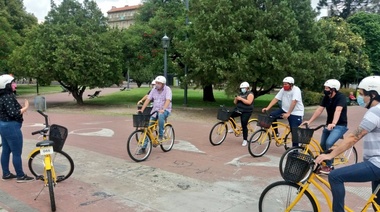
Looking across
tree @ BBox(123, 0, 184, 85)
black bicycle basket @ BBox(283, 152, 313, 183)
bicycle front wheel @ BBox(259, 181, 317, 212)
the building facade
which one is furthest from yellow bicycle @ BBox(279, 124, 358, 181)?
the building facade

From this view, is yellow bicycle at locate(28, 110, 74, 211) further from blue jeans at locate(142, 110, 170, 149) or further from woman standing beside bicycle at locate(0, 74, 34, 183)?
blue jeans at locate(142, 110, 170, 149)

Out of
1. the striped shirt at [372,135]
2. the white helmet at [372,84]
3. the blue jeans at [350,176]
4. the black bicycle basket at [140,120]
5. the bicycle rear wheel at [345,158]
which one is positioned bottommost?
the bicycle rear wheel at [345,158]

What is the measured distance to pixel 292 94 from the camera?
7387 mm

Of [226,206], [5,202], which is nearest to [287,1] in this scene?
[226,206]

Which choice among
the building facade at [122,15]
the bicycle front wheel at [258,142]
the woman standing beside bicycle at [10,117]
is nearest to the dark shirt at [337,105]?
the bicycle front wheel at [258,142]

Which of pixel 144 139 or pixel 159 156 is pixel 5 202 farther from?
pixel 159 156

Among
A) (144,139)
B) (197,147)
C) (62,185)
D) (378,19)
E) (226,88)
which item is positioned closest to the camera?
(62,185)

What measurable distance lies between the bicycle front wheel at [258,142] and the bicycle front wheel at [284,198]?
370cm

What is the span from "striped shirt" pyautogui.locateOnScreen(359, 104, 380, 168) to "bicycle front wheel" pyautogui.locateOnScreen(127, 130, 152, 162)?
4581 millimetres

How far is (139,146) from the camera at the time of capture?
280 inches

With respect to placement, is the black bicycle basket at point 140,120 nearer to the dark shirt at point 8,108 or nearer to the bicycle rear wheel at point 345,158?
the dark shirt at point 8,108

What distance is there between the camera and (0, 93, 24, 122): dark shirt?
5.13 metres

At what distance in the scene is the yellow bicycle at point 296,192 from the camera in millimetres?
3416

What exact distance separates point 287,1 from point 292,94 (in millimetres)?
9731
